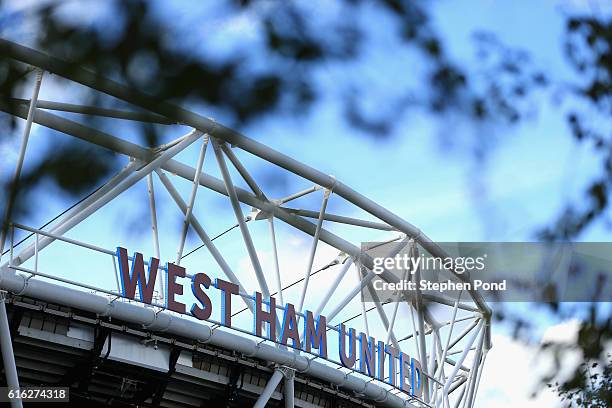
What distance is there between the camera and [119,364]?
21297 millimetres

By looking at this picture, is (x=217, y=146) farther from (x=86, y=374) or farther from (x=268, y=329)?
(x=86, y=374)

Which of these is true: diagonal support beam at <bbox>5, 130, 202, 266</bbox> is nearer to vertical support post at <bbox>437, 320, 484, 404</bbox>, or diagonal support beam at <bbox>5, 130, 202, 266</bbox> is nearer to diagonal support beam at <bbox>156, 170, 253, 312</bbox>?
diagonal support beam at <bbox>156, 170, 253, 312</bbox>

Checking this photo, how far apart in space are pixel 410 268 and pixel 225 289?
841 cm

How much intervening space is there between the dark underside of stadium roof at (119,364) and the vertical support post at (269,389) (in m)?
0.30

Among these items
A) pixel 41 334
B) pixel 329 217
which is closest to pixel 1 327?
pixel 41 334

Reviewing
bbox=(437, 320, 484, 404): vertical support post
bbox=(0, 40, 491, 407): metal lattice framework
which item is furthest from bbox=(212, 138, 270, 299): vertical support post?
bbox=(437, 320, 484, 404): vertical support post

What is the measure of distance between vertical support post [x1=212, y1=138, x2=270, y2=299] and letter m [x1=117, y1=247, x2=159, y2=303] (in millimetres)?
3222

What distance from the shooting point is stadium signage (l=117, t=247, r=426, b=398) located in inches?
835

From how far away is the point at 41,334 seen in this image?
798 inches

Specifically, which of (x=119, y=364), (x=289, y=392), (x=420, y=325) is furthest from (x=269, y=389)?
(x=420, y=325)

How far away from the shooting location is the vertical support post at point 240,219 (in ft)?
79.3

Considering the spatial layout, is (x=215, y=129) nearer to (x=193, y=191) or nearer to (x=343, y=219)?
(x=193, y=191)

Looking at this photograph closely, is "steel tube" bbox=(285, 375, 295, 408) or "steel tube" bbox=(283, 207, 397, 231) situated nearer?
"steel tube" bbox=(285, 375, 295, 408)

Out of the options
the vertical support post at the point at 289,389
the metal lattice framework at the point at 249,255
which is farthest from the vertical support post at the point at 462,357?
the vertical support post at the point at 289,389
